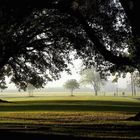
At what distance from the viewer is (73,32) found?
29719 millimetres

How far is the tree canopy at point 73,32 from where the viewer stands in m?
23.0

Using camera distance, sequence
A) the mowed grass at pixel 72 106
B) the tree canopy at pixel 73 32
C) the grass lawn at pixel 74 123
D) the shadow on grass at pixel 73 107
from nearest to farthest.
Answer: the grass lawn at pixel 74 123 → the tree canopy at pixel 73 32 → the shadow on grass at pixel 73 107 → the mowed grass at pixel 72 106

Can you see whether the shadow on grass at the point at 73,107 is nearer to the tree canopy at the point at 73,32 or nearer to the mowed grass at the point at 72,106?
the mowed grass at the point at 72,106

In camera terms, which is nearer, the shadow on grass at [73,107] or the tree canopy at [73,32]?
the tree canopy at [73,32]

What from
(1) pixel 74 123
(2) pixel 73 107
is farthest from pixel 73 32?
(2) pixel 73 107

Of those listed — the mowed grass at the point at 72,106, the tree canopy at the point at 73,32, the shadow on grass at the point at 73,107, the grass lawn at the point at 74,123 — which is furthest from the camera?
the mowed grass at the point at 72,106

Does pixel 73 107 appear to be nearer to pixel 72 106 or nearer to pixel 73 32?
pixel 72 106

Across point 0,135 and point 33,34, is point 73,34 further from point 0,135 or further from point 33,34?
point 0,135

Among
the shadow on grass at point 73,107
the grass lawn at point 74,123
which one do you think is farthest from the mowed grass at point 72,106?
the grass lawn at point 74,123

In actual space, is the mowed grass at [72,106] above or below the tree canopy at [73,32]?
below

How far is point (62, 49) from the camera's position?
36.1 meters

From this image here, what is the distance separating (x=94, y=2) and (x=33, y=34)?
13202 millimetres

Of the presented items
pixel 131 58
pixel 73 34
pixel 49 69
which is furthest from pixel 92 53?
pixel 49 69

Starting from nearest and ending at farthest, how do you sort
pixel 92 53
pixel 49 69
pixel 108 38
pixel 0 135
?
pixel 0 135 < pixel 108 38 < pixel 92 53 < pixel 49 69
